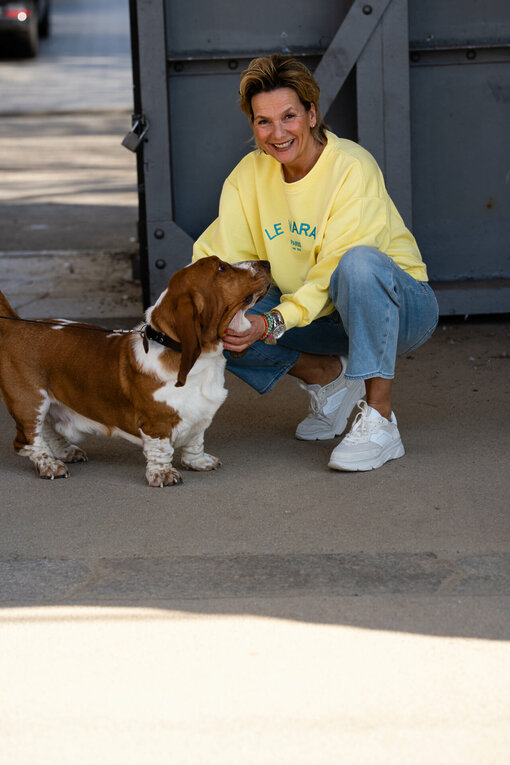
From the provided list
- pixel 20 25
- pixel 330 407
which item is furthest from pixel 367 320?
pixel 20 25

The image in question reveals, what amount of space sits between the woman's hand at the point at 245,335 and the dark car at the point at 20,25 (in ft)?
73.7

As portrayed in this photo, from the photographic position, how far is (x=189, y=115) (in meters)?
5.99

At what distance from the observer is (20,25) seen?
25.3 metres

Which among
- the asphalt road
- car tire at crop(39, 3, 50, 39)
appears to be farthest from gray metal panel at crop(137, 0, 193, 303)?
car tire at crop(39, 3, 50, 39)

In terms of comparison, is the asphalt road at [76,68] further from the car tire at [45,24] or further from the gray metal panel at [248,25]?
the gray metal panel at [248,25]

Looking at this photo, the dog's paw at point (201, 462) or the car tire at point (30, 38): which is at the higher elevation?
the car tire at point (30, 38)

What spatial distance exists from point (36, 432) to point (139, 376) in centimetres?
53

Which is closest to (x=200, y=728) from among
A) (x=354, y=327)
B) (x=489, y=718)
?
(x=489, y=718)

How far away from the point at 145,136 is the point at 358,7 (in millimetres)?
1317

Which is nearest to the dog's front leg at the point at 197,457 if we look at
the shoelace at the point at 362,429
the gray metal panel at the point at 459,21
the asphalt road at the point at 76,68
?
the shoelace at the point at 362,429

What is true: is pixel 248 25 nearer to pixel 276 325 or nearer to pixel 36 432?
pixel 276 325

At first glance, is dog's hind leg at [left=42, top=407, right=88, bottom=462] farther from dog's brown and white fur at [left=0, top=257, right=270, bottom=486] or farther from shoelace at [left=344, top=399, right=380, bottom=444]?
shoelace at [left=344, top=399, right=380, bottom=444]

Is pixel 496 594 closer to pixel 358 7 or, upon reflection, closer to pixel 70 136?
pixel 358 7

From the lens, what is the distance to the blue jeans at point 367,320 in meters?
3.87
